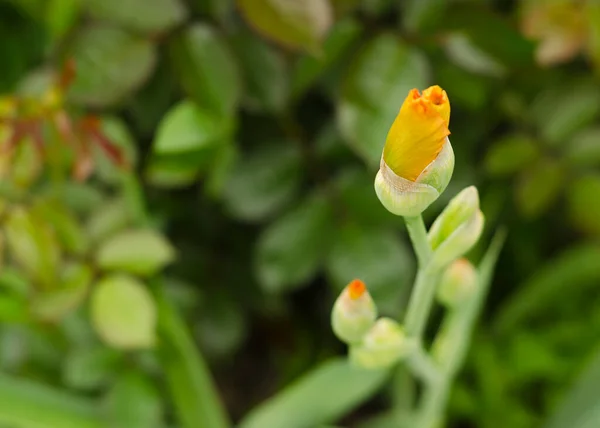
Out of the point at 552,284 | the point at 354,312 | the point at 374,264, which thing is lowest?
the point at 552,284

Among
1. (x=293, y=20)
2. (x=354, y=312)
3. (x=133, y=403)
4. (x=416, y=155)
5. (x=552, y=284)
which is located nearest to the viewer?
(x=416, y=155)

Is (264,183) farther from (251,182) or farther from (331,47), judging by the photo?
(331,47)

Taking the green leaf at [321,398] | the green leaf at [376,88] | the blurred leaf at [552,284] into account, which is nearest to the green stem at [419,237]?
the green leaf at [376,88]

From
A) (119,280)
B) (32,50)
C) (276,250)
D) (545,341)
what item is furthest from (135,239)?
(545,341)

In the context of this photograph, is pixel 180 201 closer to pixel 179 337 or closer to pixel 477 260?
pixel 179 337

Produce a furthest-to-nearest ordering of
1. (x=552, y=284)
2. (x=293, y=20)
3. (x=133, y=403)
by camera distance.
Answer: (x=552, y=284) → (x=133, y=403) → (x=293, y=20)

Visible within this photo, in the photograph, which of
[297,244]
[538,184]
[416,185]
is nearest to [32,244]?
[297,244]

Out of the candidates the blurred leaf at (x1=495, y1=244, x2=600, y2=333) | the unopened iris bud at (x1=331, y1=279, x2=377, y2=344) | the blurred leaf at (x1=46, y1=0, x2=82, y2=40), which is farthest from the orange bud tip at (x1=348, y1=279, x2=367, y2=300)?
the blurred leaf at (x1=495, y1=244, x2=600, y2=333)
